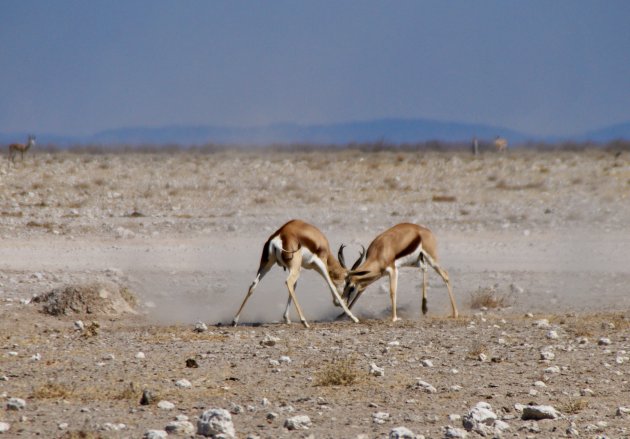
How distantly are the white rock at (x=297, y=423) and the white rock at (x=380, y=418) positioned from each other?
0.50m

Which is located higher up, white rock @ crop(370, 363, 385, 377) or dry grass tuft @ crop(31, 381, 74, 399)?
dry grass tuft @ crop(31, 381, 74, 399)

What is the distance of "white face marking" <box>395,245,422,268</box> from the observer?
14543 mm

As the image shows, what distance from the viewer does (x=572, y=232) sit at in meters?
23.8

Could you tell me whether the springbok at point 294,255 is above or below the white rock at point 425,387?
above

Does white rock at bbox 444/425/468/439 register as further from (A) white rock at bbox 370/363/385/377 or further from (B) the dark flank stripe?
(B) the dark flank stripe

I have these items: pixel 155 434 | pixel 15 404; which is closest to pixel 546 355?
pixel 155 434

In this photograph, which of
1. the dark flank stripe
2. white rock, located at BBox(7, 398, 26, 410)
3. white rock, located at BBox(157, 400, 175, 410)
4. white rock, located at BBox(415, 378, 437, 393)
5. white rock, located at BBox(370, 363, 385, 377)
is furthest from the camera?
the dark flank stripe

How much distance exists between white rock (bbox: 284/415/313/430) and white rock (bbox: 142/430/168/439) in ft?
2.83

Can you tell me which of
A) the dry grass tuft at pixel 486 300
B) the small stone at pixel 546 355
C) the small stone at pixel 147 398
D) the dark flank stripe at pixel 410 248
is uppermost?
the dark flank stripe at pixel 410 248

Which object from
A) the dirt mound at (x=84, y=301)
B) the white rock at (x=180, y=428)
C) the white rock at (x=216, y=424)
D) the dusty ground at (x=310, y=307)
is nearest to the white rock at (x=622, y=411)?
the dusty ground at (x=310, y=307)

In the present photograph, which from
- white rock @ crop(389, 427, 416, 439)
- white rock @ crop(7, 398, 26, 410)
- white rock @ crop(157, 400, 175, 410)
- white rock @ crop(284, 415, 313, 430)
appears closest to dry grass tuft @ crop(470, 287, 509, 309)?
white rock @ crop(157, 400, 175, 410)

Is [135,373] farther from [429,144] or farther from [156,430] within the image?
[429,144]

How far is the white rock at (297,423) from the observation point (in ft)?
25.3

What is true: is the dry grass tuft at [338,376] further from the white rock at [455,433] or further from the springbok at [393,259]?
the springbok at [393,259]
